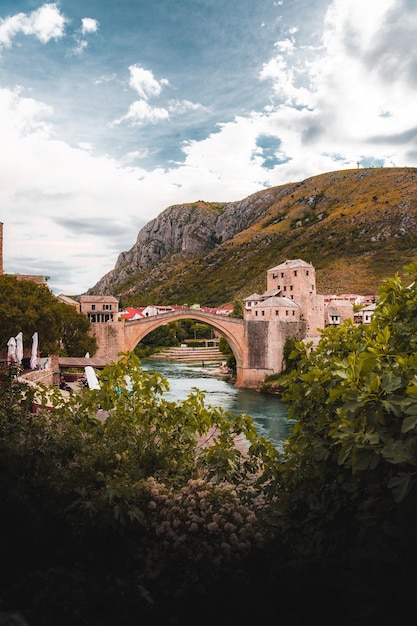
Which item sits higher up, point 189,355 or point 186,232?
point 186,232

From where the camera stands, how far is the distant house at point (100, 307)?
116 feet

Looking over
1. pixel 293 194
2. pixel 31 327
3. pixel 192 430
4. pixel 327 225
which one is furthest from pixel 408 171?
pixel 192 430

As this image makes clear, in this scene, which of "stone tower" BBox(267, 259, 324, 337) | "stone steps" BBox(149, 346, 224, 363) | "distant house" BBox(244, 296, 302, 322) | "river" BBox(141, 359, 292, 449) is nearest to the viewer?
"river" BBox(141, 359, 292, 449)

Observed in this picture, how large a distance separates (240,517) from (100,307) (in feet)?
111

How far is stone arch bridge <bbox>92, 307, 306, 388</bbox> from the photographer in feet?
113

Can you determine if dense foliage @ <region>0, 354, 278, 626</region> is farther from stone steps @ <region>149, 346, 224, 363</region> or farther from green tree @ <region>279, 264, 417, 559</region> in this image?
stone steps @ <region>149, 346, 224, 363</region>

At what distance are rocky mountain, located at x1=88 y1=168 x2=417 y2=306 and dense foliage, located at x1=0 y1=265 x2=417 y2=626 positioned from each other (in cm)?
6080

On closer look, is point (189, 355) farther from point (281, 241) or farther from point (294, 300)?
point (281, 241)

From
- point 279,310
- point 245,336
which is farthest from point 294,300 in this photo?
point 245,336

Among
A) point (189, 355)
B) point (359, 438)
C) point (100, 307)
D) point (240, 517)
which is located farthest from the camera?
point (189, 355)

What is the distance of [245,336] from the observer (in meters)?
37.8

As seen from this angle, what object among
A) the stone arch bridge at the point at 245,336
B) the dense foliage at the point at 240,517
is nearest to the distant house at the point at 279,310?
the stone arch bridge at the point at 245,336

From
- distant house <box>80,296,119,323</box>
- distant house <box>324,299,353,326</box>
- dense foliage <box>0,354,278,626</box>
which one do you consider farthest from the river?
distant house <box>324,299,353,326</box>

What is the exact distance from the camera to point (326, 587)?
2635 mm
